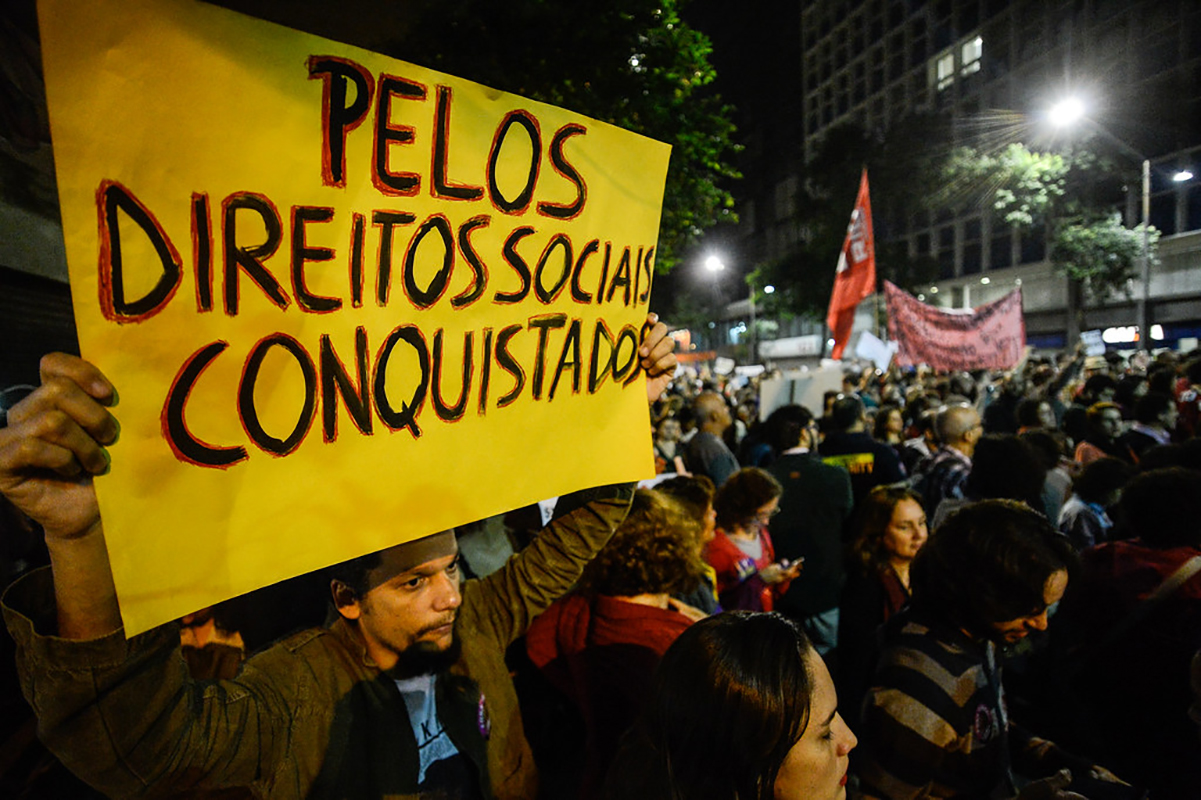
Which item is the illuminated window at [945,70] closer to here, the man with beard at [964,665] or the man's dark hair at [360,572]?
the man with beard at [964,665]

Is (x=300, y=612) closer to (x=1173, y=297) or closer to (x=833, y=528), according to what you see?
(x=833, y=528)

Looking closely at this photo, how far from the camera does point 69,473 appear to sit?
96 cm

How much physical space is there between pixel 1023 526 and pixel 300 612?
2.93m

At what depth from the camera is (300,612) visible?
3160 mm

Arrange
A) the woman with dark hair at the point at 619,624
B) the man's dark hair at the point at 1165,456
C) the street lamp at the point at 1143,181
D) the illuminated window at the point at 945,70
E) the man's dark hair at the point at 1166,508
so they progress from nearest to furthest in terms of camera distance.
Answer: the woman with dark hair at the point at 619,624 → the man's dark hair at the point at 1166,508 → the man's dark hair at the point at 1165,456 → the street lamp at the point at 1143,181 → the illuminated window at the point at 945,70

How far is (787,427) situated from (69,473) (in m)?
4.31

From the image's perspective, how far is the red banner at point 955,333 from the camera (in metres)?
9.42

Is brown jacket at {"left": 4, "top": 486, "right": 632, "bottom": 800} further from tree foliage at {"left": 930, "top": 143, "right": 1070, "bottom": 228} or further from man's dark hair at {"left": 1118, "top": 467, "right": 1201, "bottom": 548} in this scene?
tree foliage at {"left": 930, "top": 143, "right": 1070, "bottom": 228}

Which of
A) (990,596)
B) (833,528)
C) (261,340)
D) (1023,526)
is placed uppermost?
(261,340)

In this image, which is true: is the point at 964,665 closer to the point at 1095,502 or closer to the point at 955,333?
the point at 1095,502

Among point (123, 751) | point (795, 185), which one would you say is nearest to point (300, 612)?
point (123, 751)

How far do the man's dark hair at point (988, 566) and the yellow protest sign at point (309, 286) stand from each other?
3.84 feet

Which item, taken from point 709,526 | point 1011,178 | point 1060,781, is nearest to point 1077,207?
point 1011,178

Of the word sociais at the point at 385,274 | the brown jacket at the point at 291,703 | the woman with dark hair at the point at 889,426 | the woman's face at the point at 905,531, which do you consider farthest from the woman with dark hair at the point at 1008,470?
the word sociais at the point at 385,274
